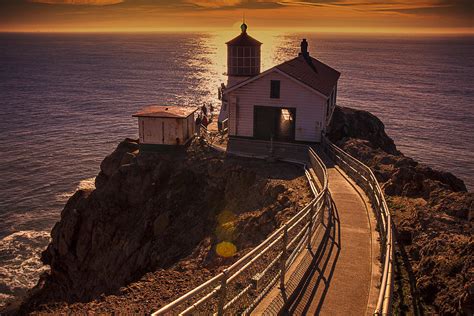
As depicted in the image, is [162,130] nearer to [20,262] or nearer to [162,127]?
[162,127]

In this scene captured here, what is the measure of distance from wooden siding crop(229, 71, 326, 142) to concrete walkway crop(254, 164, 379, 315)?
11.6m

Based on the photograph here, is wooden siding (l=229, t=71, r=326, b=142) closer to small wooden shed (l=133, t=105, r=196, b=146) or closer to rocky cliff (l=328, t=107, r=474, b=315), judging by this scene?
small wooden shed (l=133, t=105, r=196, b=146)

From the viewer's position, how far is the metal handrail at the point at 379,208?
24.3 feet

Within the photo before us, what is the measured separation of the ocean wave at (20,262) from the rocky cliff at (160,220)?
2218 millimetres

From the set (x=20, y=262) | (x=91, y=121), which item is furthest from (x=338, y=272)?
(x=91, y=121)

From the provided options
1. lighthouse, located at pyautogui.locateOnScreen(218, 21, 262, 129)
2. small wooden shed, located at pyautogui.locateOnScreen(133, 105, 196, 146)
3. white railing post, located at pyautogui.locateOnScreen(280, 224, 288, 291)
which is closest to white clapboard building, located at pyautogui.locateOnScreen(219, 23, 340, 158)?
small wooden shed, located at pyautogui.locateOnScreen(133, 105, 196, 146)

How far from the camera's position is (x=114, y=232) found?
24.2 m

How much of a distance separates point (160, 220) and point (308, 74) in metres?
15.1

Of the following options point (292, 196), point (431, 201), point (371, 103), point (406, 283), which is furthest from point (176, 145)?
point (371, 103)

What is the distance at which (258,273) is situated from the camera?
9875mm

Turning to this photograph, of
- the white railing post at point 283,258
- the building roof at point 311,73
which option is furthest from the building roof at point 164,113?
the white railing post at point 283,258

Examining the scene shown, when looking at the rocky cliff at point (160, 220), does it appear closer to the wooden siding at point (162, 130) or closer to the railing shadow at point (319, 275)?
the wooden siding at point (162, 130)

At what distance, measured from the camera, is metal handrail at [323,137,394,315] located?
7.40 m

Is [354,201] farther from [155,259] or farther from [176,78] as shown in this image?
[176,78]
